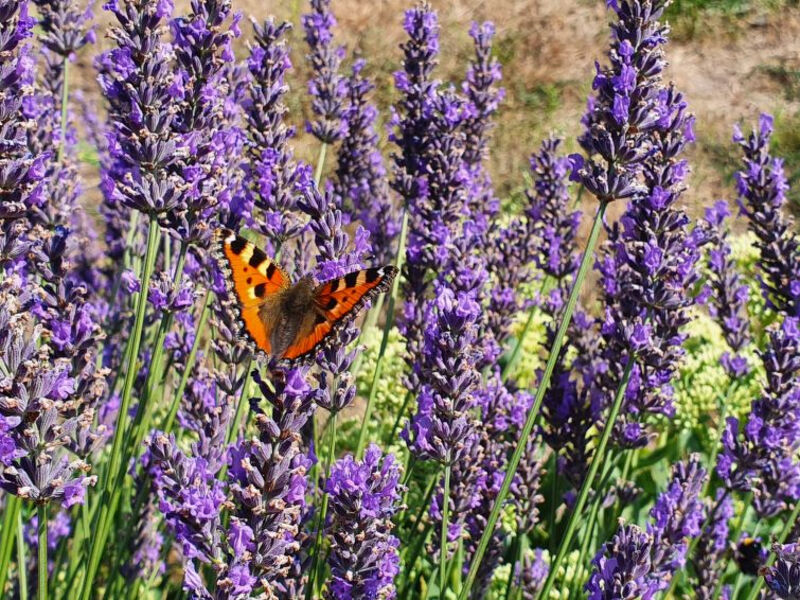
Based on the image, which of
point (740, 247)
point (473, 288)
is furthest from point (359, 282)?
point (740, 247)

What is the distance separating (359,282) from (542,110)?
6.29 metres

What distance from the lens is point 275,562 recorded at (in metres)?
1.78

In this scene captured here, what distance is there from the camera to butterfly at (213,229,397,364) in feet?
7.01

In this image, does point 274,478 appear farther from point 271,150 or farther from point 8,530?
point 271,150

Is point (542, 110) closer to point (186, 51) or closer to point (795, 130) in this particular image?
point (795, 130)

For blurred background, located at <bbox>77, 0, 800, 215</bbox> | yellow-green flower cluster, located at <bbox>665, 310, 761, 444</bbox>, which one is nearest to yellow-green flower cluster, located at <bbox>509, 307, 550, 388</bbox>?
yellow-green flower cluster, located at <bbox>665, 310, 761, 444</bbox>

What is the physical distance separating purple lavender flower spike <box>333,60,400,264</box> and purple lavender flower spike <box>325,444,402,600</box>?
1832 mm

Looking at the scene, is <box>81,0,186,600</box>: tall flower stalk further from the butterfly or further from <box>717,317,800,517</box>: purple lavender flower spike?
<box>717,317,800,517</box>: purple lavender flower spike

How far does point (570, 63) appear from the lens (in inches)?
331

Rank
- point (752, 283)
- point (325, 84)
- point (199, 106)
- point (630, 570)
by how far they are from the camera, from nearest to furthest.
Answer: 1. point (630, 570)
2. point (199, 106)
3. point (325, 84)
4. point (752, 283)

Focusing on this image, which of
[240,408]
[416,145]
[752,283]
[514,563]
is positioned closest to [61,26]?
[416,145]

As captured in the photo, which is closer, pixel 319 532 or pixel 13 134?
pixel 13 134

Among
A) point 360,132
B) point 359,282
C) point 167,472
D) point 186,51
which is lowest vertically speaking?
point 167,472

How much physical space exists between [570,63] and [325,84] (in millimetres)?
5379
